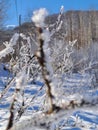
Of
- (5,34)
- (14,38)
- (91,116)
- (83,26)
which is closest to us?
(14,38)

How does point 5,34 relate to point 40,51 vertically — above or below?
above

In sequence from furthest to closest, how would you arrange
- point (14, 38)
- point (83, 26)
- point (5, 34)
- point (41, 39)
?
point (83, 26) < point (5, 34) < point (14, 38) < point (41, 39)

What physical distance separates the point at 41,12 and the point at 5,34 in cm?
1963

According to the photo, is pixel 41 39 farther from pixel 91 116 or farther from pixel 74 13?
pixel 74 13

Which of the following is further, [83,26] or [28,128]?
[83,26]

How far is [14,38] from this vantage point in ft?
3.42

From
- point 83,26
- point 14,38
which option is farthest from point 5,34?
point 14,38

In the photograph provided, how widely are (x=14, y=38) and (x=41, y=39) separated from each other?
1.55ft

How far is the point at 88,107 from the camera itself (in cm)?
61

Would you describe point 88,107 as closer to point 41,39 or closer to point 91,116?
point 41,39

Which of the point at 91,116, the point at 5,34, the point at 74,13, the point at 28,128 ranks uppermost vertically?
the point at 74,13

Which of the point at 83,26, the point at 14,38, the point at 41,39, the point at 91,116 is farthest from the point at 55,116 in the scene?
the point at 83,26

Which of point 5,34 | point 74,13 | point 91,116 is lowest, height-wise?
point 91,116

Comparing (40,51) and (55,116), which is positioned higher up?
(40,51)
